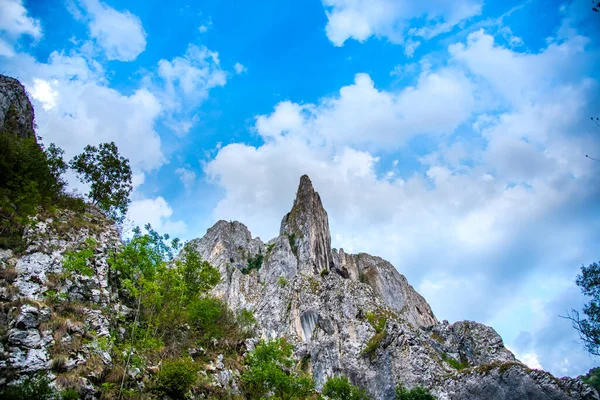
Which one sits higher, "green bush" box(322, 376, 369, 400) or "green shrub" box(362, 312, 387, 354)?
"green shrub" box(362, 312, 387, 354)

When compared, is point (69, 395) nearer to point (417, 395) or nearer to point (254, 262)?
point (417, 395)

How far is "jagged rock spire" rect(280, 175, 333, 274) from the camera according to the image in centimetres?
8765

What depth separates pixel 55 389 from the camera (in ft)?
36.7

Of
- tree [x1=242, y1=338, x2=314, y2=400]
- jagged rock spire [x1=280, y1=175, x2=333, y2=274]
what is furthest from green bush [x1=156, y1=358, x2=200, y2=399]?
jagged rock spire [x1=280, y1=175, x2=333, y2=274]

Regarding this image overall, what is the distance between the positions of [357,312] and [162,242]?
34028 mm

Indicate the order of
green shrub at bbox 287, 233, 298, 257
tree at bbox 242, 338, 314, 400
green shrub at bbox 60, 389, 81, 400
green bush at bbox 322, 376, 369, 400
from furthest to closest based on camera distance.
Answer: green shrub at bbox 287, 233, 298, 257 < green bush at bbox 322, 376, 369, 400 < tree at bbox 242, 338, 314, 400 < green shrub at bbox 60, 389, 81, 400

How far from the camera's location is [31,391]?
33.9ft

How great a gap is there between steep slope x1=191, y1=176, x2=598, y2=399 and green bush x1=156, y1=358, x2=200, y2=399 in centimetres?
2910

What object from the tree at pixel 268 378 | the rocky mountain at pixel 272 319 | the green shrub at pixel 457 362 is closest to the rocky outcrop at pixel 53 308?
the rocky mountain at pixel 272 319

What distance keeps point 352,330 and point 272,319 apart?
56.9 feet

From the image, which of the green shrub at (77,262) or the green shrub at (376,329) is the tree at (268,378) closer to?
the green shrub at (77,262)

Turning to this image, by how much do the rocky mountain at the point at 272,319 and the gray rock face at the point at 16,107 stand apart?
115 millimetres

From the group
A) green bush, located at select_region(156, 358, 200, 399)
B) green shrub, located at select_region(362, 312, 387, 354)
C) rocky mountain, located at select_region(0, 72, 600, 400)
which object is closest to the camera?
rocky mountain, located at select_region(0, 72, 600, 400)

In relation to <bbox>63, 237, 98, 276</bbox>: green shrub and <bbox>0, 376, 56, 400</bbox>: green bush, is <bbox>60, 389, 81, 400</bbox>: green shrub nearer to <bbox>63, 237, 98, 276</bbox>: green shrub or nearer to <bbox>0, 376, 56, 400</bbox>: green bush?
<bbox>0, 376, 56, 400</bbox>: green bush
